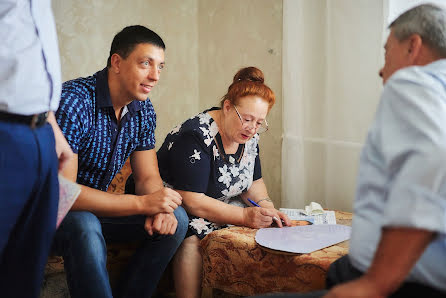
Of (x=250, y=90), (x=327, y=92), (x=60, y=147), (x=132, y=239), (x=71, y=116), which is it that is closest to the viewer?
(x=60, y=147)

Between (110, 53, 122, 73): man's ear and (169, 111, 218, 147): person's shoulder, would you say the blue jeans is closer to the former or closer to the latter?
(169, 111, 218, 147): person's shoulder

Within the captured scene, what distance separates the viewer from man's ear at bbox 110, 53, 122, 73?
197 centimetres

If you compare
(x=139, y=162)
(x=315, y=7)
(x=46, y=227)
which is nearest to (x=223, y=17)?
(x=315, y=7)

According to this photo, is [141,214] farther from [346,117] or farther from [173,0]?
[173,0]

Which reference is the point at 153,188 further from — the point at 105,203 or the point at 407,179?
the point at 407,179

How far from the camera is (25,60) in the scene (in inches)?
45.0

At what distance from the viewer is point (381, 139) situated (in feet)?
2.88

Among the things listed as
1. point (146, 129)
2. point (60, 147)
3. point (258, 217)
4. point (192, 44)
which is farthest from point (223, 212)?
point (192, 44)

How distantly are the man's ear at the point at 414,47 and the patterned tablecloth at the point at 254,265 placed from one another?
0.83 meters

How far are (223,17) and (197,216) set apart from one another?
1657 mm

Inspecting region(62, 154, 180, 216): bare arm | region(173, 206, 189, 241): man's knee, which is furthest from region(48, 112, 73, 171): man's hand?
region(173, 206, 189, 241): man's knee

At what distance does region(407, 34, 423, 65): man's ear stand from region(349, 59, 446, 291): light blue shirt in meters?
0.06

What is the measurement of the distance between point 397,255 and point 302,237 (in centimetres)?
106

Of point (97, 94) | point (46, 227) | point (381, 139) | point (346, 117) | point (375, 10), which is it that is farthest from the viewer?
point (346, 117)
